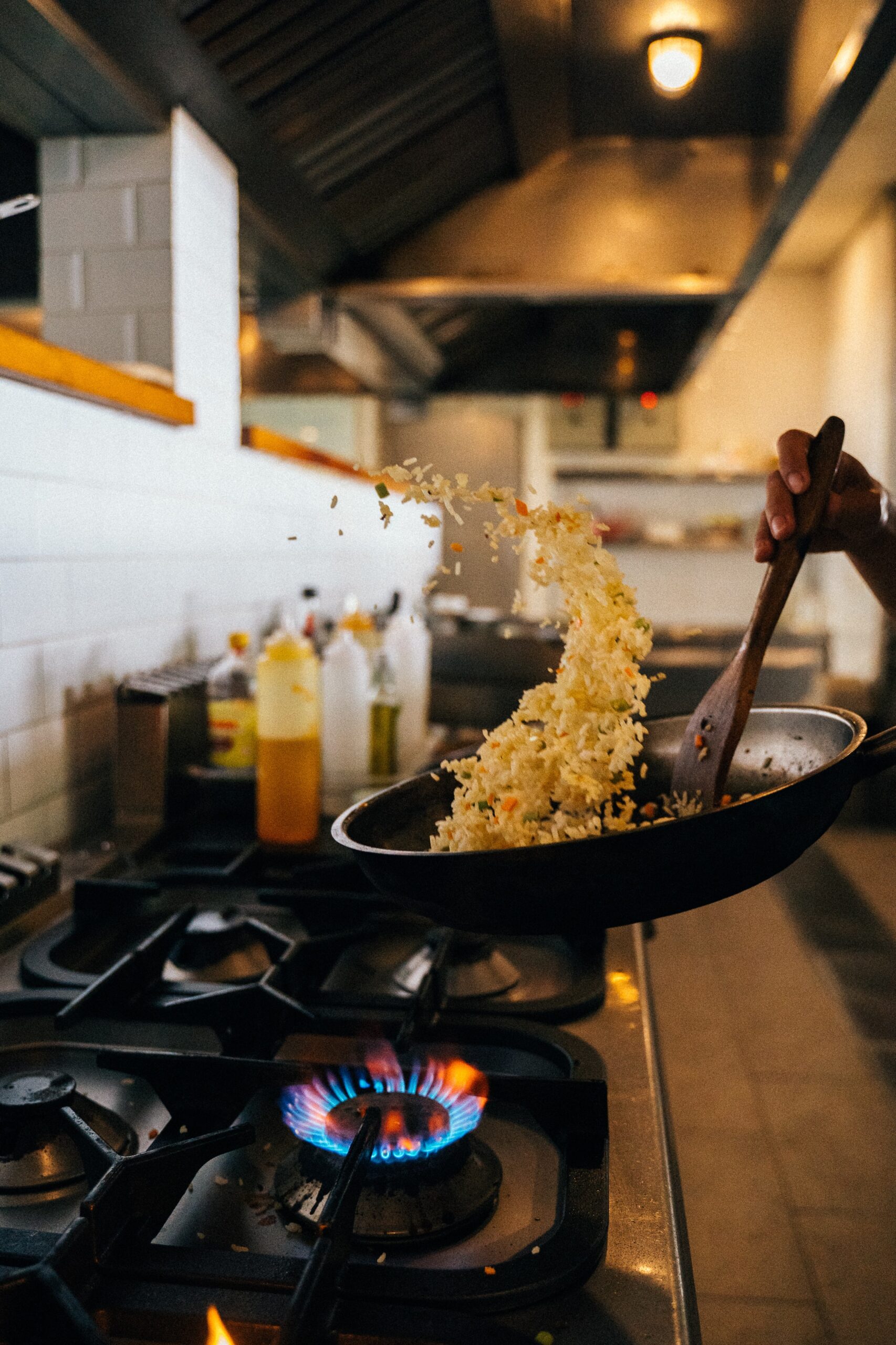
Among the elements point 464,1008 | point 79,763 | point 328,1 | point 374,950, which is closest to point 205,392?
point 328,1

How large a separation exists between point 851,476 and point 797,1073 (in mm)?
1718

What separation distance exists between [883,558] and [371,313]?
2271 mm

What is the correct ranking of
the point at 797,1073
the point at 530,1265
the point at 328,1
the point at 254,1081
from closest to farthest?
the point at 530,1265, the point at 254,1081, the point at 328,1, the point at 797,1073

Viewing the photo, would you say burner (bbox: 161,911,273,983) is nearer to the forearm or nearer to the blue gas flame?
the blue gas flame

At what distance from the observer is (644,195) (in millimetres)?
2844

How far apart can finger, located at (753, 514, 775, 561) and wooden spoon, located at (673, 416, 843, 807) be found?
0.01 meters

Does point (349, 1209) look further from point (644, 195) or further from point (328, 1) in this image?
point (644, 195)

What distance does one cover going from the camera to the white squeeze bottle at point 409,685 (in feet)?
6.13

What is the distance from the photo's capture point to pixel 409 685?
6.24 feet

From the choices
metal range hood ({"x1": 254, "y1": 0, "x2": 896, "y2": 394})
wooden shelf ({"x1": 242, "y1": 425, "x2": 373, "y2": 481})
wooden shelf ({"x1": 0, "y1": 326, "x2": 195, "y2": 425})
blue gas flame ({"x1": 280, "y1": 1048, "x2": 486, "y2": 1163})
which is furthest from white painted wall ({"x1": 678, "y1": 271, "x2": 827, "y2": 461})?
blue gas flame ({"x1": 280, "y1": 1048, "x2": 486, "y2": 1163})

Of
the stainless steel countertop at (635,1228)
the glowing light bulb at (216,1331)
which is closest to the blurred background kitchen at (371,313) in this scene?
the stainless steel countertop at (635,1228)

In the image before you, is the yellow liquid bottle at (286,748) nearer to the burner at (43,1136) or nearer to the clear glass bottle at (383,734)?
the clear glass bottle at (383,734)

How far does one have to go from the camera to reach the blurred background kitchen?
1.42m

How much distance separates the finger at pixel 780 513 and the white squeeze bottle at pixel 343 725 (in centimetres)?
85
